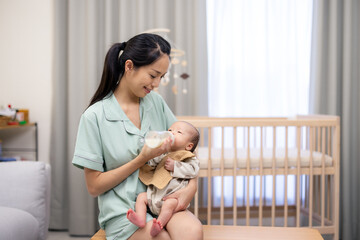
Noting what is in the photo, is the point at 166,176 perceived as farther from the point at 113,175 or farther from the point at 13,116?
the point at 13,116

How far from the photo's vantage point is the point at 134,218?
112 centimetres

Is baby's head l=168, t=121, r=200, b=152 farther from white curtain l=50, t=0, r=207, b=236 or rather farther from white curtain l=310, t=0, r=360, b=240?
white curtain l=310, t=0, r=360, b=240

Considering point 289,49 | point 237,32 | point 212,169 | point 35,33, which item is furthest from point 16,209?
point 289,49

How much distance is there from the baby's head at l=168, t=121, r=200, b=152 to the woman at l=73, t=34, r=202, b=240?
0.10m

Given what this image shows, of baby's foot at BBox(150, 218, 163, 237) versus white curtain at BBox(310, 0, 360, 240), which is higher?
white curtain at BBox(310, 0, 360, 240)

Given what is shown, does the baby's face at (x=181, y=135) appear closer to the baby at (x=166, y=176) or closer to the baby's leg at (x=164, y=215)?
the baby at (x=166, y=176)

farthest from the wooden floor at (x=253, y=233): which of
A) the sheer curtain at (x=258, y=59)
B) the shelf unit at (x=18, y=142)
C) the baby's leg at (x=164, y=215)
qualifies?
the shelf unit at (x=18, y=142)

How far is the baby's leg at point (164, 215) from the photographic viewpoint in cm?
110

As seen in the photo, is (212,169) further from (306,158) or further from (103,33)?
(103,33)

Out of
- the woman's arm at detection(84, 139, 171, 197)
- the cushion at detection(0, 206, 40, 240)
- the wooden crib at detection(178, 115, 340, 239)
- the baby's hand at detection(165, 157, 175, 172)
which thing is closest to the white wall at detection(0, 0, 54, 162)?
the wooden crib at detection(178, 115, 340, 239)

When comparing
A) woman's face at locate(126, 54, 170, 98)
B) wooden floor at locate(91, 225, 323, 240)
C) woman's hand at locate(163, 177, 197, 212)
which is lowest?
wooden floor at locate(91, 225, 323, 240)

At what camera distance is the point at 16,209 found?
68.4 inches

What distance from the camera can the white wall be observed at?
3.07 m

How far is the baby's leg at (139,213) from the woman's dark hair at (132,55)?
38cm
